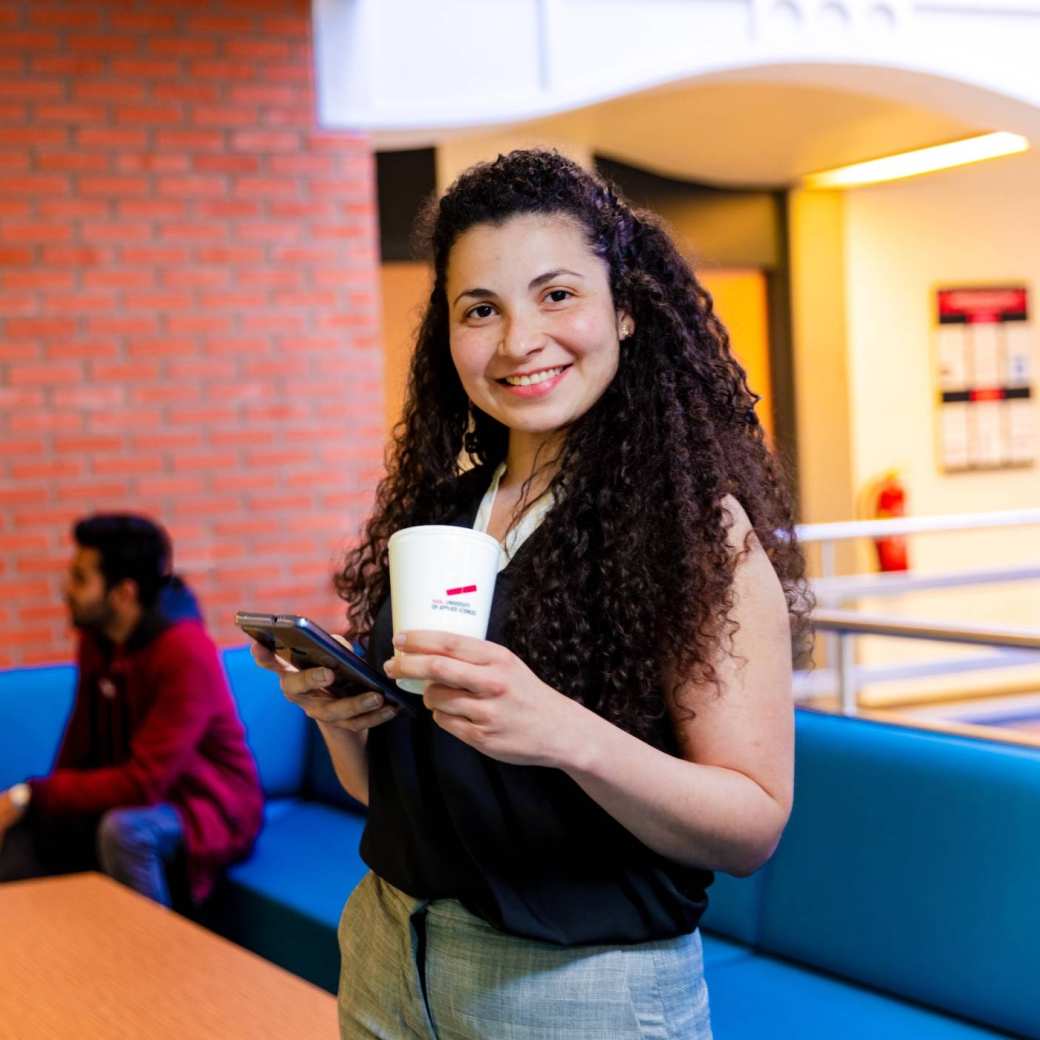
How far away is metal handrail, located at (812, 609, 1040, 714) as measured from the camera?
295 cm

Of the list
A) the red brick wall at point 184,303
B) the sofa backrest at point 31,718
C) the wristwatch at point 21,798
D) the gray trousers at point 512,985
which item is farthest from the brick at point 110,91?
the gray trousers at point 512,985

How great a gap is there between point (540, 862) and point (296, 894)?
238cm

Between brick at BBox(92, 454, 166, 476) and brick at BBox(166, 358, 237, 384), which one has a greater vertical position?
brick at BBox(166, 358, 237, 384)

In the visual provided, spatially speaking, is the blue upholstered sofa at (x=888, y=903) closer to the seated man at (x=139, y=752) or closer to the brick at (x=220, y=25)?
the seated man at (x=139, y=752)

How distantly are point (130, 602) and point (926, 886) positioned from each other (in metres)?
2.09

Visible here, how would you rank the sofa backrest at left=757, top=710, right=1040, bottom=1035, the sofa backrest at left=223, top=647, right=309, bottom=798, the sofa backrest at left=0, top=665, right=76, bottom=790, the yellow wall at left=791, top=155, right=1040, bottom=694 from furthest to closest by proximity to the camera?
the yellow wall at left=791, top=155, right=1040, bottom=694, the sofa backrest at left=223, top=647, right=309, bottom=798, the sofa backrest at left=0, top=665, right=76, bottom=790, the sofa backrest at left=757, top=710, right=1040, bottom=1035

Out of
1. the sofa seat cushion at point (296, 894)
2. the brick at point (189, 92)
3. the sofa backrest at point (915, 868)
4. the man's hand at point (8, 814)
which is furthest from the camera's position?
the brick at point (189, 92)

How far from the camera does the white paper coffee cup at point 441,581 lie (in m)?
1.18

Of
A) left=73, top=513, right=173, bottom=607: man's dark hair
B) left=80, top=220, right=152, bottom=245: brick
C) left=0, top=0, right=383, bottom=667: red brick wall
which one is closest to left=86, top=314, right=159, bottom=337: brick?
left=0, top=0, right=383, bottom=667: red brick wall

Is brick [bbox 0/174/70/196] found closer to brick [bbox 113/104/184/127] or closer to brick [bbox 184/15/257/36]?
brick [bbox 113/104/184/127]

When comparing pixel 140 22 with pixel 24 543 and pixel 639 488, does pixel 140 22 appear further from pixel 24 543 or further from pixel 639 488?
pixel 639 488

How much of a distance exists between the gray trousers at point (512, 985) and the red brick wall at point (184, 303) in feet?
13.1

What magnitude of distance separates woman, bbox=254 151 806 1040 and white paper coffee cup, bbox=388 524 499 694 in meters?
0.06

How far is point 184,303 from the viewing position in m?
A: 5.21
